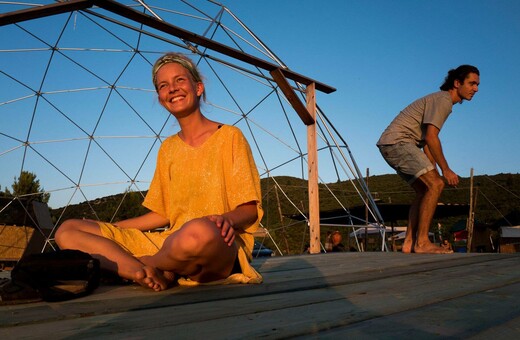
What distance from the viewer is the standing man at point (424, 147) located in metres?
4.69

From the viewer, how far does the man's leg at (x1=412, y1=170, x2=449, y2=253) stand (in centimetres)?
466

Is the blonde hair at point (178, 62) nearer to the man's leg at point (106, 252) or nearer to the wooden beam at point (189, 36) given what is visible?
the man's leg at point (106, 252)

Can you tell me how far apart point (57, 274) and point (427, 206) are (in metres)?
3.77

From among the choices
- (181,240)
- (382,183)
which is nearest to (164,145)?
(181,240)

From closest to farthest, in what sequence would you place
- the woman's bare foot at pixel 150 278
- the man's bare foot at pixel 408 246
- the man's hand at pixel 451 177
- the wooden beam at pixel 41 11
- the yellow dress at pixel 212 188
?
the woman's bare foot at pixel 150 278 → the yellow dress at pixel 212 188 → the wooden beam at pixel 41 11 → the man's hand at pixel 451 177 → the man's bare foot at pixel 408 246

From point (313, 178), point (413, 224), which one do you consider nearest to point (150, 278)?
point (413, 224)

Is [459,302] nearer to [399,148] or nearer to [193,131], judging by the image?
[193,131]

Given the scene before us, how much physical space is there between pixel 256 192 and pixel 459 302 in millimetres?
1033

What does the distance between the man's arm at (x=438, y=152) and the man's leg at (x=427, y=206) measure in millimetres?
107

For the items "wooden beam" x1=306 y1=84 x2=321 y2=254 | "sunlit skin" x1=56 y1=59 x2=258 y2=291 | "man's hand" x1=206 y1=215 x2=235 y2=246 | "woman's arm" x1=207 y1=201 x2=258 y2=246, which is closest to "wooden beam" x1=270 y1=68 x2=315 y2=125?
"wooden beam" x1=306 y1=84 x2=321 y2=254

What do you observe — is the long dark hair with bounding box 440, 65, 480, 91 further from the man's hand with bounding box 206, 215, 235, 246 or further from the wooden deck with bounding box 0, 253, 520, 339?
the man's hand with bounding box 206, 215, 235, 246

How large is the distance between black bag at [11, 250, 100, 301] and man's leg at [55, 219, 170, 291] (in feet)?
0.72

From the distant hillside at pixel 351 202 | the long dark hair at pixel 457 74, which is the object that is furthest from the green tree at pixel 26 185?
the long dark hair at pixel 457 74

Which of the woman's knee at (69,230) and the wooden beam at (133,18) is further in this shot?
the wooden beam at (133,18)
